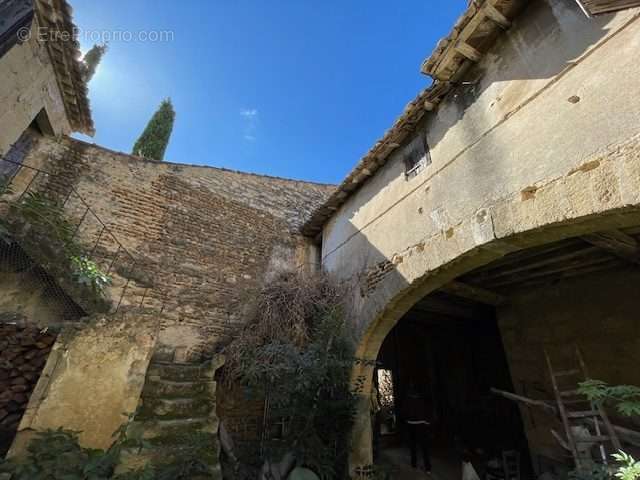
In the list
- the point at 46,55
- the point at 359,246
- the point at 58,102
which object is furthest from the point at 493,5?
the point at 58,102

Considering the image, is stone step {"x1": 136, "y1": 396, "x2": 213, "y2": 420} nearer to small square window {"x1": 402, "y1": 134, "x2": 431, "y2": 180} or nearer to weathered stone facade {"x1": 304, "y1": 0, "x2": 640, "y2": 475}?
weathered stone facade {"x1": 304, "y1": 0, "x2": 640, "y2": 475}

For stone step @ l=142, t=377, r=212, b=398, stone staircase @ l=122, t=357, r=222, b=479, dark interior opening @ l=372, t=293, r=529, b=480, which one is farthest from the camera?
dark interior opening @ l=372, t=293, r=529, b=480

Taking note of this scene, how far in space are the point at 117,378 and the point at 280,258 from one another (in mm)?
A: 4346

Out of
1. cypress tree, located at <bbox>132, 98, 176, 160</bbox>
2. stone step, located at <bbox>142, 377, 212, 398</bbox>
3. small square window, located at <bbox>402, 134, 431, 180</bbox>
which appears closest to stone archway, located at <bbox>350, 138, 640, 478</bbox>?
small square window, located at <bbox>402, 134, 431, 180</bbox>

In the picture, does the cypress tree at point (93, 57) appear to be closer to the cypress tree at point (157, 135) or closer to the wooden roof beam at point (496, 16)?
the cypress tree at point (157, 135)

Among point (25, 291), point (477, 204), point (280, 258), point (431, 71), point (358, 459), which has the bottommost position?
point (358, 459)

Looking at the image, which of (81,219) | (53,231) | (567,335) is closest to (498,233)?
(567,335)

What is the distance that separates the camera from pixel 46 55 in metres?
5.55

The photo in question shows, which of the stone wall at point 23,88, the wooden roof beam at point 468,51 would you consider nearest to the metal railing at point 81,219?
the stone wall at point 23,88

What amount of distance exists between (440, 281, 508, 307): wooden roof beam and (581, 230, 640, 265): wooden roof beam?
188 cm

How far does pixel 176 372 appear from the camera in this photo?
4555mm

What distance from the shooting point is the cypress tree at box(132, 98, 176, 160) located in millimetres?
10992

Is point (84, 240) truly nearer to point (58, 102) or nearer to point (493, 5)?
point (58, 102)

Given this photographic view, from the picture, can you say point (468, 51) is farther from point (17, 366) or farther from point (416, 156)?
point (17, 366)
